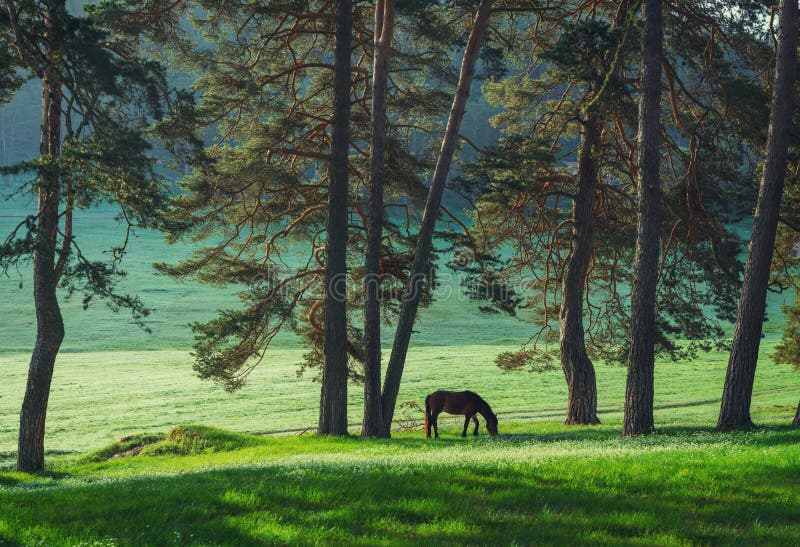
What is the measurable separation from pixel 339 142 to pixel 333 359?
18.0ft

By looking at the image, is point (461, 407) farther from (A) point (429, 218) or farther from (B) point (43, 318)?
(B) point (43, 318)

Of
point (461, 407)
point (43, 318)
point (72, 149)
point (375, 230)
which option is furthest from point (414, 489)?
point (461, 407)

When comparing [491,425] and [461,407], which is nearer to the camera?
[461,407]

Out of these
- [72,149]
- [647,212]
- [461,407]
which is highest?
[72,149]

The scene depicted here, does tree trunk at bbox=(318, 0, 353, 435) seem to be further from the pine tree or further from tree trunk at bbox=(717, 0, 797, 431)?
tree trunk at bbox=(717, 0, 797, 431)

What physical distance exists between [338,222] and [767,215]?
31.9 ft

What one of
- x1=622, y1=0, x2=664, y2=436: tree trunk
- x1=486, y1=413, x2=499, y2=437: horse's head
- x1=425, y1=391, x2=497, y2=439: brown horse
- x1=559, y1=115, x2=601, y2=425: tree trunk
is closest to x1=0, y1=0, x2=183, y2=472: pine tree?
x1=425, y1=391, x2=497, y2=439: brown horse

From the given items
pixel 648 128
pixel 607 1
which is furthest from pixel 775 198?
pixel 607 1

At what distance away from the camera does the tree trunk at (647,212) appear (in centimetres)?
1562

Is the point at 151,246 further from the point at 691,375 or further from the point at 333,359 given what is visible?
the point at 333,359

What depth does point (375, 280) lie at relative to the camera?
19.7 m

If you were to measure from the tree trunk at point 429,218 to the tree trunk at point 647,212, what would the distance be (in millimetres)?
5495

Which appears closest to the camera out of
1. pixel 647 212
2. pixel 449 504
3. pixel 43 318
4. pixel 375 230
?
pixel 449 504

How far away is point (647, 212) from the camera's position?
620 inches
